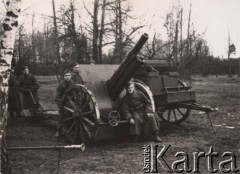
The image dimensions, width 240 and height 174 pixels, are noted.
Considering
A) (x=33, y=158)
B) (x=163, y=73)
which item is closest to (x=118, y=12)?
(x=163, y=73)

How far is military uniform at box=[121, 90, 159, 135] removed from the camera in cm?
895

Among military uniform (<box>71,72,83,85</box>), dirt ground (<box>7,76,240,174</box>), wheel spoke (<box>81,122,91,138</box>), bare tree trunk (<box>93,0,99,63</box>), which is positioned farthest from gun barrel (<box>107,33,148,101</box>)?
bare tree trunk (<box>93,0,99,63</box>)

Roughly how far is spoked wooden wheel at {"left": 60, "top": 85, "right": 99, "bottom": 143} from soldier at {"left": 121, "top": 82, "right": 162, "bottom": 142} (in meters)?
0.85

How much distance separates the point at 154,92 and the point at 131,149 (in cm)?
209

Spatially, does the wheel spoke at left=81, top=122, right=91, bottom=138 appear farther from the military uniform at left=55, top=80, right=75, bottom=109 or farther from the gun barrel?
the military uniform at left=55, top=80, right=75, bottom=109

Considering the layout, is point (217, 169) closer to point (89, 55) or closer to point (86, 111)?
point (86, 111)

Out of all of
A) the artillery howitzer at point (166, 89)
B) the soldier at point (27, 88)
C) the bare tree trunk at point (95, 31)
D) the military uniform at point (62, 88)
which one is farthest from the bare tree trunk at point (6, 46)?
the bare tree trunk at point (95, 31)

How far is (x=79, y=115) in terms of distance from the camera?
28.8 ft

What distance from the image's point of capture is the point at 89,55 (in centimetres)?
1925

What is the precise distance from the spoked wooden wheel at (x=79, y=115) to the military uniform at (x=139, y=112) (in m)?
0.85

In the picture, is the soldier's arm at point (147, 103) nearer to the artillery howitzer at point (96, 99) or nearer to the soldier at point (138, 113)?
the soldier at point (138, 113)

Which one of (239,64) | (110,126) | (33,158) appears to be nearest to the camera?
(33,158)

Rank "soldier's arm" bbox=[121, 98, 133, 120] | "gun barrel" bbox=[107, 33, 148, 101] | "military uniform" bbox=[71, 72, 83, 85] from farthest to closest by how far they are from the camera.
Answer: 1. "military uniform" bbox=[71, 72, 83, 85]
2. "soldier's arm" bbox=[121, 98, 133, 120]
3. "gun barrel" bbox=[107, 33, 148, 101]

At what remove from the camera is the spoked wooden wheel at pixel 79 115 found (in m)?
8.54
